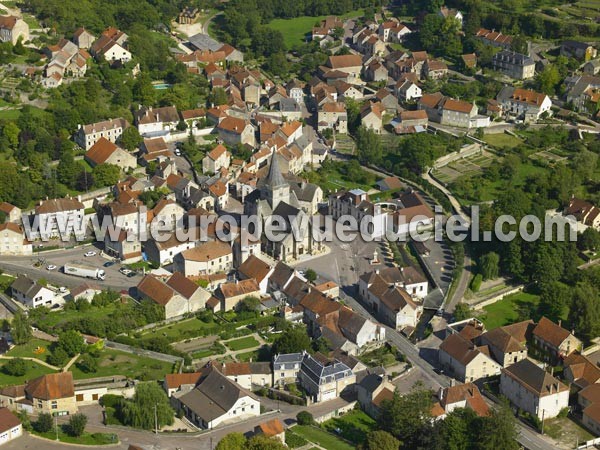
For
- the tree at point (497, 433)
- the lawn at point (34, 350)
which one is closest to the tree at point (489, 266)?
the tree at point (497, 433)

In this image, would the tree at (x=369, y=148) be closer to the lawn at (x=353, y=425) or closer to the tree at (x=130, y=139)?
the tree at (x=130, y=139)

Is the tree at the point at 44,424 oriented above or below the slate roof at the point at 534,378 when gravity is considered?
above

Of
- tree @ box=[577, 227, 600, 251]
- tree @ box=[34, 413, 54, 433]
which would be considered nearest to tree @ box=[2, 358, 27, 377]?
tree @ box=[34, 413, 54, 433]

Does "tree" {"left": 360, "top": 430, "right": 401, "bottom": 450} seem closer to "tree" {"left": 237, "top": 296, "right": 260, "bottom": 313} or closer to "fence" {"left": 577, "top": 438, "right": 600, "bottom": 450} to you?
"fence" {"left": 577, "top": 438, "right": 600, "bottom": 450}

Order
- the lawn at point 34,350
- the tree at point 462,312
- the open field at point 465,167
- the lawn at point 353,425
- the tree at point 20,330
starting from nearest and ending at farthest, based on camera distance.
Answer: the lawn at point 353,425, the lawn at point 34,350, the tree at point 20,330, the tree at point 462,312, the open field at point 465,167

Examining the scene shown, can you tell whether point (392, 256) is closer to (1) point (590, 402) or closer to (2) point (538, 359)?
(2) point (538, 359)

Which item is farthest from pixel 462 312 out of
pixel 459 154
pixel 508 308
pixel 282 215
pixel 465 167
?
pixel 459 154

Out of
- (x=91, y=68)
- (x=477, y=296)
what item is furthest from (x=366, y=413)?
(x=91, y=68)
